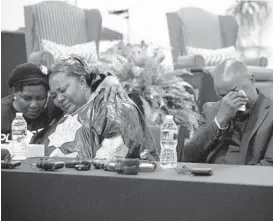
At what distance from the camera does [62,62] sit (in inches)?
94.0

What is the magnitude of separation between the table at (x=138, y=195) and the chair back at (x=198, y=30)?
481cm

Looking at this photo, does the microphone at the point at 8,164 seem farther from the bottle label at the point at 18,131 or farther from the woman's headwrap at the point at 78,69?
the woman's headwrap at the point at 78,69

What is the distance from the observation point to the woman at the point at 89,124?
2.21 m

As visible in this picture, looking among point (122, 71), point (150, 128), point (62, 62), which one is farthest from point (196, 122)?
point (62, 62)

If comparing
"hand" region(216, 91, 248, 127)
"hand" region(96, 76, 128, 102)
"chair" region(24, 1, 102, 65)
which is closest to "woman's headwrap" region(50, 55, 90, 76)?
"hand" region(96, 76, 128, 102)

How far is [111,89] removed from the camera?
232 centimetres

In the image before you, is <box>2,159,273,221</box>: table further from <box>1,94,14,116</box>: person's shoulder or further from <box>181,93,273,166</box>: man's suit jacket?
<box>1,94,14,116</box>: person's shoulder

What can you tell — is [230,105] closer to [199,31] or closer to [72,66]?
[72,66]

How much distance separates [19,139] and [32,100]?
1.57 feet

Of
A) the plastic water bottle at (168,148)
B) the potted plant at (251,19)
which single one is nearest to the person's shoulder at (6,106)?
the plastic water bottle at (168,148)

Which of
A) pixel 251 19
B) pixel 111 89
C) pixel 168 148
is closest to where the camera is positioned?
pixel 168 148

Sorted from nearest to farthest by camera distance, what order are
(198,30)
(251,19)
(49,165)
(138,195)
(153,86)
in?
(138,195) → (49,165) → (153,86) → (198,30) → (251,19)

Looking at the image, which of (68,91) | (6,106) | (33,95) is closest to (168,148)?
(68,91)

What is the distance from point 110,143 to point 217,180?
0.86 meters
